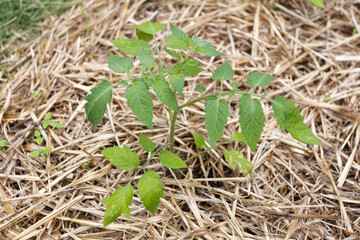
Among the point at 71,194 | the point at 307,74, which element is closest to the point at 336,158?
the point at 307,74

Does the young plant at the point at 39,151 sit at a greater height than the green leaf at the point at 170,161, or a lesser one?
lesser

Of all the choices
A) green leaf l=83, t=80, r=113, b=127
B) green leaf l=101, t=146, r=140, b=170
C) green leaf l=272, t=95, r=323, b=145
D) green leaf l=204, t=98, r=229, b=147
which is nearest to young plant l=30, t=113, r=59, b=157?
green leaf l=101, t=146, r=140, b=170

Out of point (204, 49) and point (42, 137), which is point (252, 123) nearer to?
point (204, 49)

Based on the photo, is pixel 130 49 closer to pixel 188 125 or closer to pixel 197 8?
pixel 188 125

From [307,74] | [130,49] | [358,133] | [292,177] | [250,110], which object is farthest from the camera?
[307,74]

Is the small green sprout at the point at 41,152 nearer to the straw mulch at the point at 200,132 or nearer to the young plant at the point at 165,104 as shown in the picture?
the straw mulch at the point at 200,132

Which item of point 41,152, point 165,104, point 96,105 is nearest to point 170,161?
point 165,104

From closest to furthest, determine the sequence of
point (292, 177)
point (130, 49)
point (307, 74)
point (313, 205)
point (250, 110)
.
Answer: point (250, 110) → point (130, 49) → point (313, 205) → point (292, 177) → point (307, 74)

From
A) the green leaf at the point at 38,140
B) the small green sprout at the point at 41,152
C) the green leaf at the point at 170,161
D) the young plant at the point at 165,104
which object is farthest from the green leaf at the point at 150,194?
the green leaf at the point at 38,140
